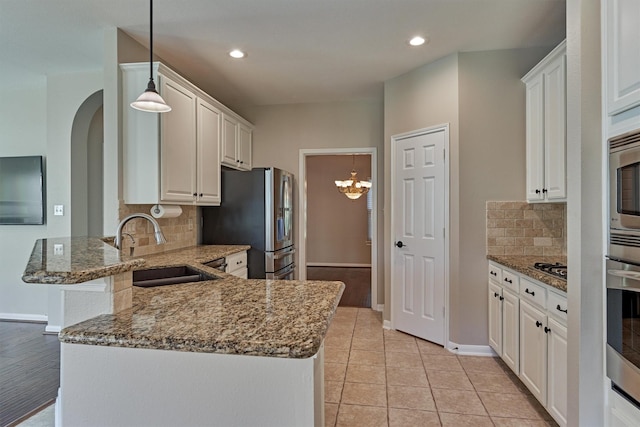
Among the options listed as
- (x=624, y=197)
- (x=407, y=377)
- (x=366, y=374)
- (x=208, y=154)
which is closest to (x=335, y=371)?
(x=366, y=374)

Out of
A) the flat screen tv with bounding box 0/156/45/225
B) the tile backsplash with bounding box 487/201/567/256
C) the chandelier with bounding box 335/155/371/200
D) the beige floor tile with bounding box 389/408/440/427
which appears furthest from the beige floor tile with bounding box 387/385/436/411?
the chandelier with bounding box 335/155/371/200

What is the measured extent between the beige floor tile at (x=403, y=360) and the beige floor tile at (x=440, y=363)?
0.06 metres

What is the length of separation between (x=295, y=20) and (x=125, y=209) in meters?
1.90

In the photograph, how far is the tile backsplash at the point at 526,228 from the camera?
287 centimetres

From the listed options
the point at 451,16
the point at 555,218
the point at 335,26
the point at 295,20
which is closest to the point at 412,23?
the point at 451,16

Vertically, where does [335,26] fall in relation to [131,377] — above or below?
above

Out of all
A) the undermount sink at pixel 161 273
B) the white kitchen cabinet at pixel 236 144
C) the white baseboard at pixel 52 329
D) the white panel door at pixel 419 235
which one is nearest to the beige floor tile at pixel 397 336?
the white panel door at pixel 419 235

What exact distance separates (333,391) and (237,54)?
2818 mm

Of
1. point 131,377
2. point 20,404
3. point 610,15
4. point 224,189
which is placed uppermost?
point 610,15

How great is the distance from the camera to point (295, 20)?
253 cm

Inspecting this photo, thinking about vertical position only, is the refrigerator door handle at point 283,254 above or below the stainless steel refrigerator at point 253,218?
below

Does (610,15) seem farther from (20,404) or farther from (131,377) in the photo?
(20,404)

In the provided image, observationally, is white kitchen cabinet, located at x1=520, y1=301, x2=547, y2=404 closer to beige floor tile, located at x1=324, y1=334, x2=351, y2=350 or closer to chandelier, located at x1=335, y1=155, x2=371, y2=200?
beige floor tile, located at x1=324, y1=334, x2=351, y2=350

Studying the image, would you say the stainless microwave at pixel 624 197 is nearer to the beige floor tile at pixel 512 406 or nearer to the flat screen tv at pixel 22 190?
the beige floor tile at pixel 512 406
